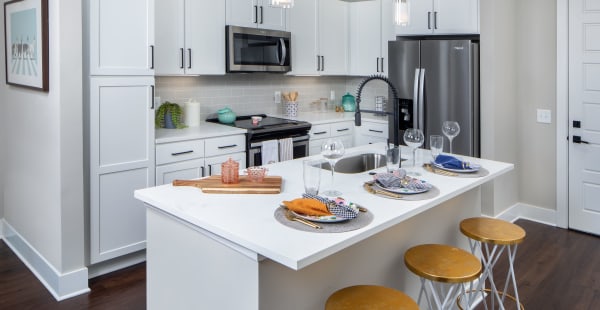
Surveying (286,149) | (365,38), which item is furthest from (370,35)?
(286,149)

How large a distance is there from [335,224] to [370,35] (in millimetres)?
3990

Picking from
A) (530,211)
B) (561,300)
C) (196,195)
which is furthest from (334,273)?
(530,211)

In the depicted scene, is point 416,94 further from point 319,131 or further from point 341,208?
point 341,208

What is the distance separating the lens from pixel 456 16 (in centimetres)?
432

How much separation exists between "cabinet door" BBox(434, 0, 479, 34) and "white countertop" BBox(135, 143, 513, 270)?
2113mm

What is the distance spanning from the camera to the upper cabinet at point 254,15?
13.9 ft

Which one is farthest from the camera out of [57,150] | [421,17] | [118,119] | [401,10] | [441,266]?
[421,17]

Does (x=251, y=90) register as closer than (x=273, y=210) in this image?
No

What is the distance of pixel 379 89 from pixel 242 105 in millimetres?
1756

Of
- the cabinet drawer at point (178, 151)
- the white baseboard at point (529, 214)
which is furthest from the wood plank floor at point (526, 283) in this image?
the cabinet drawer at point (178, 151)

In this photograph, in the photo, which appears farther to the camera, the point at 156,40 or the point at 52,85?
the point at 156,40

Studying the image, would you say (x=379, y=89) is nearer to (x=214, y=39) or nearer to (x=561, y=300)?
(x=214, y=39)

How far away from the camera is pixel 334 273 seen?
6.56 ft

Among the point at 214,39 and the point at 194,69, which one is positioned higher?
the point at 214,39
